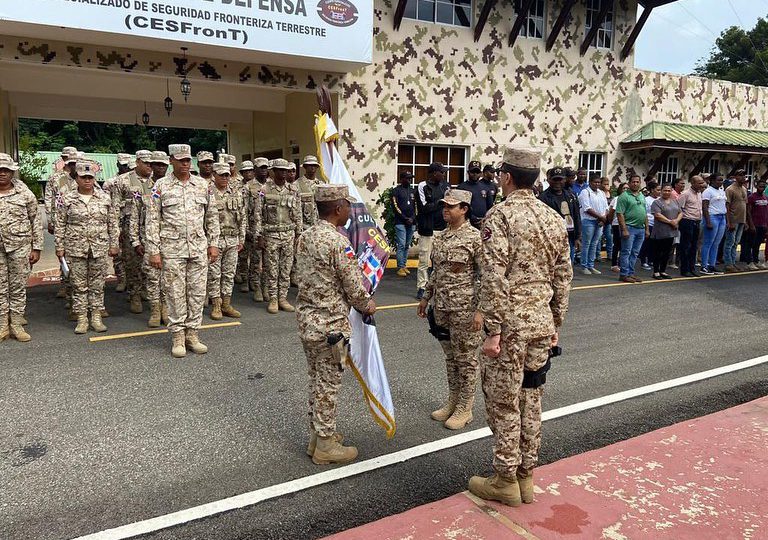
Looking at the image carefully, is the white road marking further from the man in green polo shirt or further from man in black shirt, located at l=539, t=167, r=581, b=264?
the man in green polo shirt

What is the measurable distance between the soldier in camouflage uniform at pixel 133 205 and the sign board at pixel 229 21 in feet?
7.89

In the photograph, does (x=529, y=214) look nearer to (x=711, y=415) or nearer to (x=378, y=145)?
(x=711, y=415)

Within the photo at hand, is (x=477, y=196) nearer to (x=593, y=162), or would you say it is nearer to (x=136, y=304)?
(x=136, y=304)

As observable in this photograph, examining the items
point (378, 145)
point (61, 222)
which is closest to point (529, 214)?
point (61, 222)

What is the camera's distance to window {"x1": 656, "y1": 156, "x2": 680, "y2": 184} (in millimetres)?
16906

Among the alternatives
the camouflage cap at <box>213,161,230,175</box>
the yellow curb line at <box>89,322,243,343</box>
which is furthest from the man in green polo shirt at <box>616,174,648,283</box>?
the yellow curb line at <box>89,322,243,343</box>

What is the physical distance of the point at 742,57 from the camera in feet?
137

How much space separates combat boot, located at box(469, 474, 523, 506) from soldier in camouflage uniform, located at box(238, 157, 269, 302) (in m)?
5.84

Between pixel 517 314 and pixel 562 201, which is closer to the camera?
pixel 517 314

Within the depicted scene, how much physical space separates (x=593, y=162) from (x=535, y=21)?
13.6 feet

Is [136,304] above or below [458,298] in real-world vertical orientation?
below

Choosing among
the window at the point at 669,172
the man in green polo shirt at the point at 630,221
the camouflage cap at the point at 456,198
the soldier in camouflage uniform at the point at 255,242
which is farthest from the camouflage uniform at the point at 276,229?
the window at the point at 669,172

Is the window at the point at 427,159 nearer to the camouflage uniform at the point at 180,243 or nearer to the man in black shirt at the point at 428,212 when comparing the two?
the man in black shirt at the point at 428,212


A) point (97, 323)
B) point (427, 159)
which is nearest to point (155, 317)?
point (97, 323)
